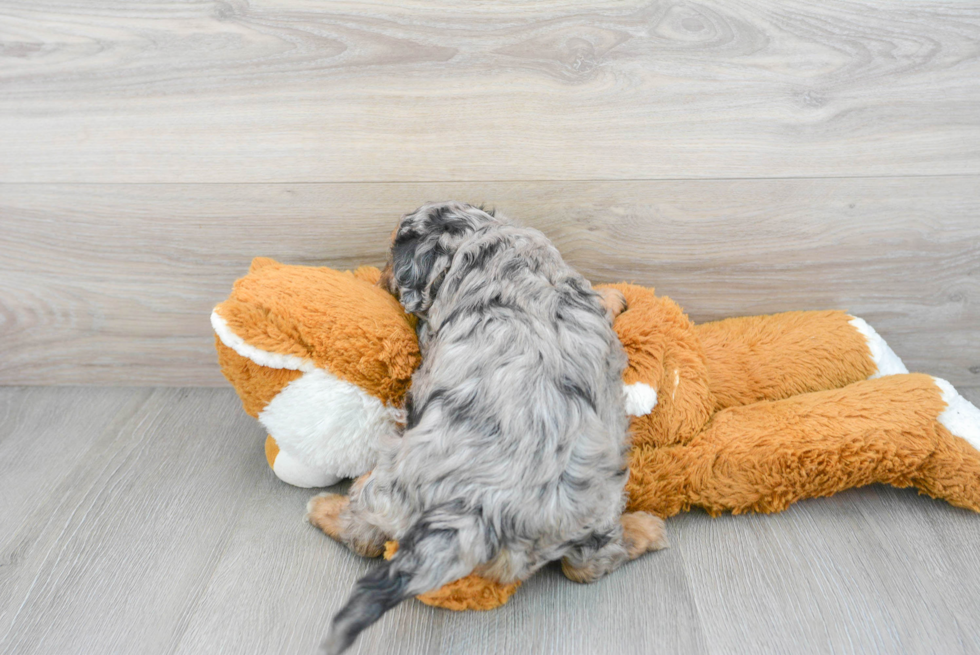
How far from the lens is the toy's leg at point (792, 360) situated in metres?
1.93

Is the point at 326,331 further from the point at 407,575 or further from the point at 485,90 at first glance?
the point at 485,90

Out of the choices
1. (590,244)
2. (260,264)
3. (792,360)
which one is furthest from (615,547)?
(260,264)

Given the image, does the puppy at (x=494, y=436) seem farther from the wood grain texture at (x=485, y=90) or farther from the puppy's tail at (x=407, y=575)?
the wood grain texture at (x=485, y=90)

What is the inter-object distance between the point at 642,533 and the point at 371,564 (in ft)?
2.19

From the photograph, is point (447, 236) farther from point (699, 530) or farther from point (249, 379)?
point (699, 530)

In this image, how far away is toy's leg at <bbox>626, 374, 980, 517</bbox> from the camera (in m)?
1.71

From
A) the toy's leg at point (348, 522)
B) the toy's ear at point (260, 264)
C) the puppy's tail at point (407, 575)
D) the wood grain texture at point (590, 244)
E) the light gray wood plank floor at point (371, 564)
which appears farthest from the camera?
the wood grain texture at point (590, 244)

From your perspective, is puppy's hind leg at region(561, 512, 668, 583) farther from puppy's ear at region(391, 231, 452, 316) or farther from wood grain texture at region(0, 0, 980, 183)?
wood grain texture at region(0, 0, 980, 183)

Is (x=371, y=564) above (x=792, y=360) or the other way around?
the other way around

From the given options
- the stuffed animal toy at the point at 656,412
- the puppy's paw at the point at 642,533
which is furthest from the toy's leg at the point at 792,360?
the puppy's paw at the point at 642,533

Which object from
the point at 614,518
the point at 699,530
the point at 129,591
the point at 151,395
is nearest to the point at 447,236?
the point at 614,518

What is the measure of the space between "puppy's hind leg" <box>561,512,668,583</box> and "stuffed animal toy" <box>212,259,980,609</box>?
7 centimetres

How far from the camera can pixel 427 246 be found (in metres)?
1.66

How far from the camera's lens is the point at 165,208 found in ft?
6.78
